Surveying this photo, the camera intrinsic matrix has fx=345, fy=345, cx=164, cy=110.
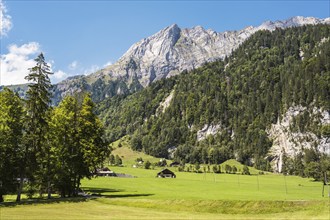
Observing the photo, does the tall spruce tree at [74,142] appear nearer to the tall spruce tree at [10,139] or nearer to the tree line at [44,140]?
the tree line at [44,140]

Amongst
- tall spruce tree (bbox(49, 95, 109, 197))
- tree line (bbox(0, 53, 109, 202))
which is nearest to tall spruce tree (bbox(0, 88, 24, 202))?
tree line (bbox(0, 53, 109, 202))

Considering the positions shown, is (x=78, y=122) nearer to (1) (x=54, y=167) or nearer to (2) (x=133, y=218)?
(1) (x=54, y=167)

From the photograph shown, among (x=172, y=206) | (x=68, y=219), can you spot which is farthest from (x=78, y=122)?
(x=68, y=219)

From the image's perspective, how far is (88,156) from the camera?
193ft

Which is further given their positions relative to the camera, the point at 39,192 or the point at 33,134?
the point at 39,192

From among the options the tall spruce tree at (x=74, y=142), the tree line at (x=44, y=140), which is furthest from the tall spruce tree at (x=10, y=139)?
the tall spruce tree at (x=74, y=142)

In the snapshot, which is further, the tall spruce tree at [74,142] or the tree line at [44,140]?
the tall spruce tree at [74,142]

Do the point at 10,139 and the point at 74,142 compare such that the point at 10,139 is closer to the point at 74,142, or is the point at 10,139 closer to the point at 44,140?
the point at 44,140

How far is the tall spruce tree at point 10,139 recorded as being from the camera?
160ft

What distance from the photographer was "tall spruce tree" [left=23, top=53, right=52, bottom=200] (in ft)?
169

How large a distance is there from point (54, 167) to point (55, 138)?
479 cm

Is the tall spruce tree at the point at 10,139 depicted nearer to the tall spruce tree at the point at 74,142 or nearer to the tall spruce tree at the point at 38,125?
the tall spruce tree at the point at 38,125

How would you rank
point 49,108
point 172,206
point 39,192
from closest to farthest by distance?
point 172,206 → point 49,108 → point 39,192

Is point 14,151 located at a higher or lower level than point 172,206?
higher
